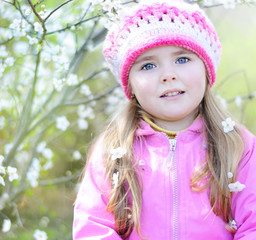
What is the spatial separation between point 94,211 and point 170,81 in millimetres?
742

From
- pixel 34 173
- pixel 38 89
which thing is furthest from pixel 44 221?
pixel 38 89

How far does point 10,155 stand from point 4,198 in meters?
0.43

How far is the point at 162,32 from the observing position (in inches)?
A: 83.4

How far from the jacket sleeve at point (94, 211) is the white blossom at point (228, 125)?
662 mm

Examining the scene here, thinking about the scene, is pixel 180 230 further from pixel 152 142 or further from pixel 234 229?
pixel 152 142

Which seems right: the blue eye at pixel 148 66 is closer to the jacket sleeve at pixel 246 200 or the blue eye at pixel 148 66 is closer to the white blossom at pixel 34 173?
the jacket sleeve at pixel 246 200

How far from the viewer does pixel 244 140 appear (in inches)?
86.8

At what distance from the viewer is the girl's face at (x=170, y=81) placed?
212 cm

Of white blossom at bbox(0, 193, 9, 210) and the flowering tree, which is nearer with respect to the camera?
the flowering tree

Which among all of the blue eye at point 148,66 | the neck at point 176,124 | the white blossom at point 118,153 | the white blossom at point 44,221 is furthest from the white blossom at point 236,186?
the white blossom at point 44,221

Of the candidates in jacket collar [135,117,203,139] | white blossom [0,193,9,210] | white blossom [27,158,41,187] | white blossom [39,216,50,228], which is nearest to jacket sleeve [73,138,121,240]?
jacket collar [135,117,203,139]

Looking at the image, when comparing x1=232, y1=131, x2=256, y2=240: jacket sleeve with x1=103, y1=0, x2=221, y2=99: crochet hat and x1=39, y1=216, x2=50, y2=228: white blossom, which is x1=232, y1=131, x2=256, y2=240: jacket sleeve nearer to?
x1=103, y1=0, x2=221, y2=99: crochet hat

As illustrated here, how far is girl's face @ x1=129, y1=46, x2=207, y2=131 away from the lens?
2.12m

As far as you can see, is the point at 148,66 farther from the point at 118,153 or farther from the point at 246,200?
the point at 246,200
